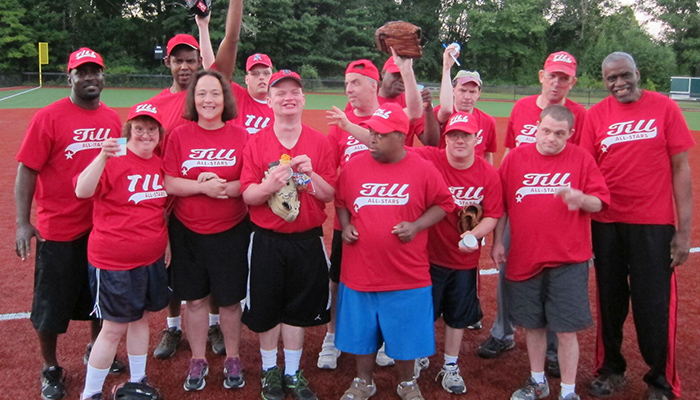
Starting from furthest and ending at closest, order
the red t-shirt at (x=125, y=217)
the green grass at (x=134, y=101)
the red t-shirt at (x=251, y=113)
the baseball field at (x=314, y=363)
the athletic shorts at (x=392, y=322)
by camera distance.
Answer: the green grass at (x=134, y=101), the red t-shirt at (x=251, y=113), the baseball field at (x=314, y=363), the athletic shorts at (x=392, y=322), the red t-shirt at (x=125, y=217)

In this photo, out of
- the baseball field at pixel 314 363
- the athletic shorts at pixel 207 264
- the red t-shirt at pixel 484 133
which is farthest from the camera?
the red t-shirt at pixel 484 133

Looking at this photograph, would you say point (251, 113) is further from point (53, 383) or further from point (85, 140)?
point (53, 383)

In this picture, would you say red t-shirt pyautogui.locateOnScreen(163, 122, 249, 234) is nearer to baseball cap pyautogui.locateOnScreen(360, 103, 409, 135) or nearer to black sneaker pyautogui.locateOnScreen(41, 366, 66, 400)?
baseball cap pyautogui.locateOnScreen(360, 103, 409, 135)

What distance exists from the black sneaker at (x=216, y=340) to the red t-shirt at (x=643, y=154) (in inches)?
127

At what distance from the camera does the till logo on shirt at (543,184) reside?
12.6 ft

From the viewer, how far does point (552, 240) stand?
3.83m

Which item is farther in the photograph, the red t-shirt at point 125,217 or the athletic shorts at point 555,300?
the athletic shorts at point 555,300

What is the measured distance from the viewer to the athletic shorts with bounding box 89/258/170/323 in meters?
3.69

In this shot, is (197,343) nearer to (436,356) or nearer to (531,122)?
(436,356)

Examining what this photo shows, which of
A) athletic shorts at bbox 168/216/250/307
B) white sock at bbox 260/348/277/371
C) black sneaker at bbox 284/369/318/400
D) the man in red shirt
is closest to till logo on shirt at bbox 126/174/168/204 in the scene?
athletic shorts at bbox 168/216/250/307

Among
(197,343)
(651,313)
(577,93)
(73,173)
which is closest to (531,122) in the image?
(651,313)

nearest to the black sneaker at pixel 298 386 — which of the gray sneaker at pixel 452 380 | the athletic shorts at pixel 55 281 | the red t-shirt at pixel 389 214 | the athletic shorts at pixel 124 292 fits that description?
the red t-shirt at pixel 389 214

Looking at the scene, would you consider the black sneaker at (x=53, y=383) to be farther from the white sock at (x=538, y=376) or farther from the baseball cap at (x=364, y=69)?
the white sock at (x=538, y=376)

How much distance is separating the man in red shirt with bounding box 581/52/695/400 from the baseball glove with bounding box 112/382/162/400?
3149 mm
